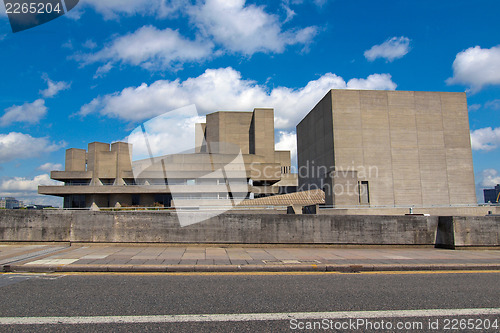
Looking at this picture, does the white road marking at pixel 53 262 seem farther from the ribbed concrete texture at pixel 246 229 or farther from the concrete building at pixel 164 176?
the concrete building at pixel 164 176

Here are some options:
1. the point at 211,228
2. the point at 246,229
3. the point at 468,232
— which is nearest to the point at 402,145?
the point at 468,232

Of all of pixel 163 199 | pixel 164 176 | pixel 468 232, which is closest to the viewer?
pixel 468 232

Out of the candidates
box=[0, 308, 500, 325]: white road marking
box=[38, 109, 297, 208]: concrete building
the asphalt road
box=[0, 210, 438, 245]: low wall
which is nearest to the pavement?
box=[0, 210, 438, 245]: low wall

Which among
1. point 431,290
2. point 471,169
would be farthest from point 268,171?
point 431,290

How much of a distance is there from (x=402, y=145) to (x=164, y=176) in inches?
2059

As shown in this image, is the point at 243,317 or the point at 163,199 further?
the point at 163,199

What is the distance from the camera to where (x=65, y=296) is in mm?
6207

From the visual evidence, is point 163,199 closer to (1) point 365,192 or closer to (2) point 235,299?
(1) point 365,192

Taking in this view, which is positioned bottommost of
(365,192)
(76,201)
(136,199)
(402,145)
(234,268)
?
(234,268)

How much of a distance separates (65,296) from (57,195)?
3355 inches

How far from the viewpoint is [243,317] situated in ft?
16.8

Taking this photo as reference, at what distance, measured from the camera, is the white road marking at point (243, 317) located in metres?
4.89

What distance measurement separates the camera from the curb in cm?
852

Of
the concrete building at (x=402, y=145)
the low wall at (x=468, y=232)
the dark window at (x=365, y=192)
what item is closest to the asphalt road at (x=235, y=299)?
the low wall at (x=468, y=232)
